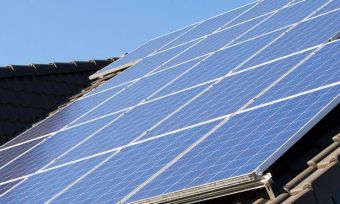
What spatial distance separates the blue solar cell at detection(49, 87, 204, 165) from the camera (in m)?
13.9

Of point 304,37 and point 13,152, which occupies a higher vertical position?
point 13,152

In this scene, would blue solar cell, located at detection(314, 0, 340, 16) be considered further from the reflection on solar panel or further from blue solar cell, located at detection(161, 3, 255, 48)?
blue solar cell, located at detection(161, 3, 255, 48)

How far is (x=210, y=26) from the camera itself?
2191cm

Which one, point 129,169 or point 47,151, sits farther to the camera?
point 47,151

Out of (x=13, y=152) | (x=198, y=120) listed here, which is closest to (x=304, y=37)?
(x=198, y=120)

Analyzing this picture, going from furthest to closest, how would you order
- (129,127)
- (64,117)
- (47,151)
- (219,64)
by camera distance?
1. (64,117)
2. (47,151)
3. (219,64)
4. (129,127)

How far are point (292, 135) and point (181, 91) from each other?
5.13 meters

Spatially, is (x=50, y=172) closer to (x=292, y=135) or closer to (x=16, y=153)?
(x=16, y=153)

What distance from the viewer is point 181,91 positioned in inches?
590

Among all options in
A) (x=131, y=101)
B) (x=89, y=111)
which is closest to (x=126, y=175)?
(x=131, y=101)

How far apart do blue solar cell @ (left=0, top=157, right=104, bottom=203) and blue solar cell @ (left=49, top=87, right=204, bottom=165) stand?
1.40 ft

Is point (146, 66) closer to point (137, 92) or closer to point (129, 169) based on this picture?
point (137, 92)

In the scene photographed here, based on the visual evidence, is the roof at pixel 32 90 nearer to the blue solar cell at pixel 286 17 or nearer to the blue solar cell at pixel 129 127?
the blue solar cell at pixel 129 127

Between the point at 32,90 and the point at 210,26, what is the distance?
5.62 m
